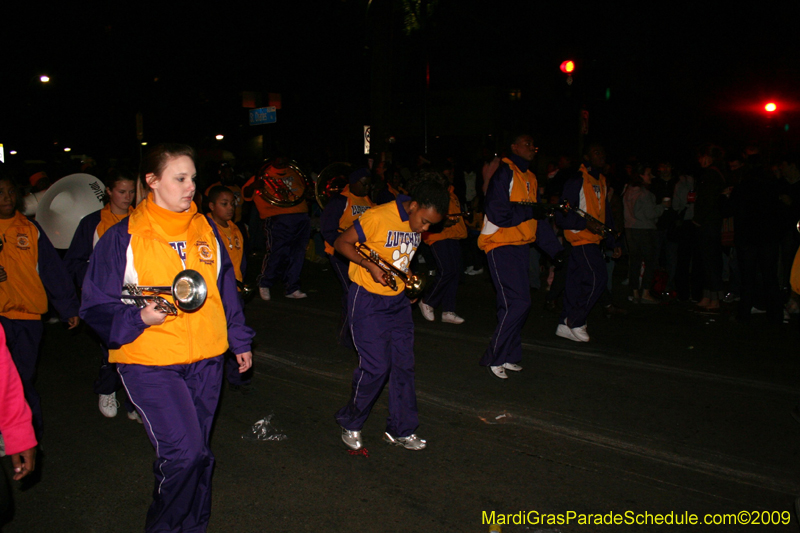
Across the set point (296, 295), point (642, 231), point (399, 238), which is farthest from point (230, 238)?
point (642, 231)

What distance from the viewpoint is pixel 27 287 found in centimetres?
439

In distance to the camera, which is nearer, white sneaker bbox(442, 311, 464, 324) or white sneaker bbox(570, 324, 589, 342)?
white sneaker bbox(570, 324, 589, 342)

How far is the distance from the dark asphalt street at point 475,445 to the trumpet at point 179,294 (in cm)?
152

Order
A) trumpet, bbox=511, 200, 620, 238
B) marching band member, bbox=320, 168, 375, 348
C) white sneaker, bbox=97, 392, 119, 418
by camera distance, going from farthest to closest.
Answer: marching band member, bbox=320, 168, 375, 348, trumpet, bbox=511, 200, 620, 238, white sneaker, bbox=97, 392, 119, 418

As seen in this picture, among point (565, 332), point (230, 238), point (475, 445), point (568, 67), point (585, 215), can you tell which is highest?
point (568, 67)

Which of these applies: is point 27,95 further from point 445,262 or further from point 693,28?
point 693,28

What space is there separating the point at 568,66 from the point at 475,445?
8927mm

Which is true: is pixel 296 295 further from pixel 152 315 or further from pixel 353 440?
pixel 152 315

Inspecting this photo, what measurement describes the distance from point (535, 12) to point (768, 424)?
23825 millimetres

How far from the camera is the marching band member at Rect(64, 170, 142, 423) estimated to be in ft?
15.7

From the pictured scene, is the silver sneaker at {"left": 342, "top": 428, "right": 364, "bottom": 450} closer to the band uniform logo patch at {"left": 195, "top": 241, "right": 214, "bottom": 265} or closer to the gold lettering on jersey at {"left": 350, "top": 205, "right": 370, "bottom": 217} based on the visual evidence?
the band uniform logo patch at {"left": 195, "top": 241, "right": 214, "bottom": 265}

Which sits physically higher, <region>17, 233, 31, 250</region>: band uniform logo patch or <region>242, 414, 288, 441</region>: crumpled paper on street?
<region>17, 233, 31, 250</region>: band uniform logo patch

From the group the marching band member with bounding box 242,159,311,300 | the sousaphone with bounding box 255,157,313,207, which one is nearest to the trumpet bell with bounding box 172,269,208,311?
the marching band member with bounding box 242,159,311,300

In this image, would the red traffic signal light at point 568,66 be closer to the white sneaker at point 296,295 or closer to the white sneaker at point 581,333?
the white sneaker at point 581,333
